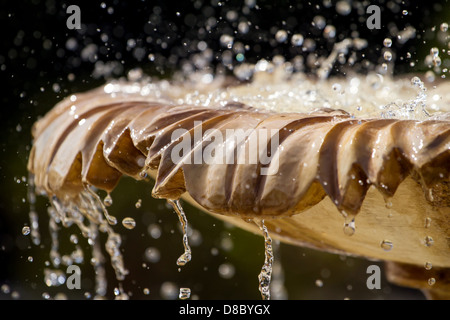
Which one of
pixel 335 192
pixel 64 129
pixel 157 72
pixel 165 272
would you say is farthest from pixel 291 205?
pixel 157 72

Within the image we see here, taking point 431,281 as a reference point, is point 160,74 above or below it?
above

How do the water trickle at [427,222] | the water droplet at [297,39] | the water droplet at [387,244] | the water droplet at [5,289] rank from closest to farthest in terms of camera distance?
the water trickle at [427,222]
the water droplet at [387,244]
the water droplet at [5,289]
the water droplet at [297,39]

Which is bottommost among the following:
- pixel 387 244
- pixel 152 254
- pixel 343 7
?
pixel 152 254

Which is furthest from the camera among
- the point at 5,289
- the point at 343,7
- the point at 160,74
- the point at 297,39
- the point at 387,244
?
the point at 343,7

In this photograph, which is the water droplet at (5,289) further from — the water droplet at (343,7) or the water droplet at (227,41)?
the water droplet at (343,7)

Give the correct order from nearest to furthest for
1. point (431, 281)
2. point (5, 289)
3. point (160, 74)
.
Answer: point (431, 281)
point (5, 289)
point (160, 74)

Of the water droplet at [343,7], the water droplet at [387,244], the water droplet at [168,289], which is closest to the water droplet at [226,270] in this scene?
the water droplet at [168,289]

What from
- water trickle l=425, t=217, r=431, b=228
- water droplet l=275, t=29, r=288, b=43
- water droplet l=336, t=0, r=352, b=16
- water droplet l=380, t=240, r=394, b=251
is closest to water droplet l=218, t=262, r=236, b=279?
water droplet l=275, t=29, r=288, b=43

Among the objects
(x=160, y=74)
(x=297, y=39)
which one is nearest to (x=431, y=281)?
(x=297, y=39)

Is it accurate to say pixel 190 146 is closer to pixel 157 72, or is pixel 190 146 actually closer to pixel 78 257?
pixel 78 257

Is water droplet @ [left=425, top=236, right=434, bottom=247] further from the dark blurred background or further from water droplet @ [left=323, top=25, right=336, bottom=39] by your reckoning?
water droplet @ [left=323, top=25, right=336, bottom=39]

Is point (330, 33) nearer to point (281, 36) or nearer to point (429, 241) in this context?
point (281, 36)
